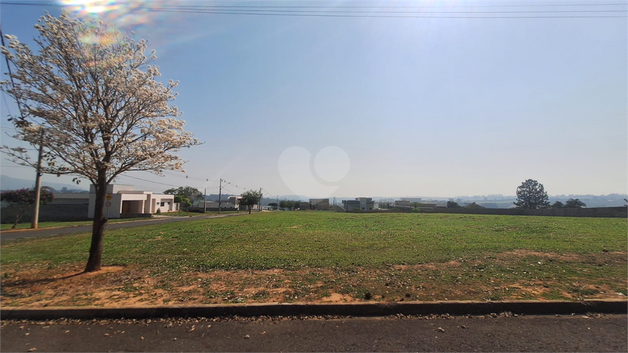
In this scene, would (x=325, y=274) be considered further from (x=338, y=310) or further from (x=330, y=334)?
(x=330, y=334)

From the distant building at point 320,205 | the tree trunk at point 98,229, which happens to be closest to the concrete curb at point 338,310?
the tree trunk at point 98,229

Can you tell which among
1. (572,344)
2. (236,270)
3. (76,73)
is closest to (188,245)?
(236,270)

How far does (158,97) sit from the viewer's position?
810 centimetres

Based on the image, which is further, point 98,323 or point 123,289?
point 123,289

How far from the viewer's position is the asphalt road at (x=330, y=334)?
3.92 meters

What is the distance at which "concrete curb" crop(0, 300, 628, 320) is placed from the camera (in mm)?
4863

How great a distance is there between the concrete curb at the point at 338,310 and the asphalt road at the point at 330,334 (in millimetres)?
162

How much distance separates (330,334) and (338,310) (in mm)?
693

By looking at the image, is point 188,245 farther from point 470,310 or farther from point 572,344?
point 572,344

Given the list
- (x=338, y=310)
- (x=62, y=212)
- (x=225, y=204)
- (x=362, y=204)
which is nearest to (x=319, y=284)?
(x=338, y=310)

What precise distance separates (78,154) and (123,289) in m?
3.71

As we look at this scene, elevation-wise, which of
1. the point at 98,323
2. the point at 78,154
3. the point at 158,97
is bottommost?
the point at 98,323

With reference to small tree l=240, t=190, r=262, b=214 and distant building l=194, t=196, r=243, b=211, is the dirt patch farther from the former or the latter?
distant building l=194, t=196, r=243, b=211

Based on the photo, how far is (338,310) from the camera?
488cm
